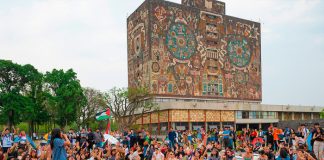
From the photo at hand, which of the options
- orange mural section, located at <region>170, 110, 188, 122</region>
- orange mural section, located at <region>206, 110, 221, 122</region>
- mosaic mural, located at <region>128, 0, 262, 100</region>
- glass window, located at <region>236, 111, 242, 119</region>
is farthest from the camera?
glass window, located at <region>236, 111, 242, 119</region>

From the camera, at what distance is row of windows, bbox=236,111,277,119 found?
69.9 meters

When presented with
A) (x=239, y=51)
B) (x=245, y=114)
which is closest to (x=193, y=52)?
(x=239, y=51)

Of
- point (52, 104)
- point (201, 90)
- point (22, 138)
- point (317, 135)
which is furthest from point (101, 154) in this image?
point (201, 90)

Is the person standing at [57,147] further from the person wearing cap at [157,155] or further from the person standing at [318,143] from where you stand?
the person standing at [318,143]

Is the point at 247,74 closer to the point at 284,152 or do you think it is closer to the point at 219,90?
the point at 219,90

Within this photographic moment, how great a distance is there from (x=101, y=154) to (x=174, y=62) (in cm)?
4799

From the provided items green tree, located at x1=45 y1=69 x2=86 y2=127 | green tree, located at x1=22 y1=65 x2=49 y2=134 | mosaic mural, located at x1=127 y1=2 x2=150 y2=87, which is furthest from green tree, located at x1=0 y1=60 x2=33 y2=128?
mosaic mural, located at x1=127 y1=2 x2=150 y2=87

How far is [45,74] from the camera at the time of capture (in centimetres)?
5534

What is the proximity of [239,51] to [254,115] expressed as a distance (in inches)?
659

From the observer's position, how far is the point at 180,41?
69.0 meters

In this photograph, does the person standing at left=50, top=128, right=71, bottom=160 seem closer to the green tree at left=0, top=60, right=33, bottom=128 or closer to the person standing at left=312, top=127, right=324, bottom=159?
the person standing at left=312, top=127, right=324, bottom=159

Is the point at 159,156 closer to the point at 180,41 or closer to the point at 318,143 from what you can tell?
the point at 318,143

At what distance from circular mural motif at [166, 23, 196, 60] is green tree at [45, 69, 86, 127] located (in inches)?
852

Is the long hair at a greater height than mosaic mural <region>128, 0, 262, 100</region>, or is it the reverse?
mosaic mural <region>128, 0, 262, 100</region>
